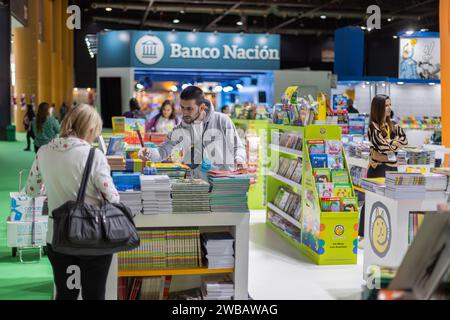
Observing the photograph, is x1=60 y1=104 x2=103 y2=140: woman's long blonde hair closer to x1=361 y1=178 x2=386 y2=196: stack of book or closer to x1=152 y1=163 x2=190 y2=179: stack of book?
x1=152 y1=163 x2=190 y2=179: stack of book

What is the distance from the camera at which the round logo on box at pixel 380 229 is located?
4.82 m

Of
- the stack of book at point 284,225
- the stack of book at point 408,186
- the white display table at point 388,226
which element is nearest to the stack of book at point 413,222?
the white display table at point 388,226

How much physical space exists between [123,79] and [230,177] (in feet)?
45.0

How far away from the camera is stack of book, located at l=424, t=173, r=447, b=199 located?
4617 millimetres

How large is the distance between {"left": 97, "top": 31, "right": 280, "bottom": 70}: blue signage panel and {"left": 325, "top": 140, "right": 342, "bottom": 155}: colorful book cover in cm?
1101

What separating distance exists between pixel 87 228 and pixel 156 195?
40.3 inches

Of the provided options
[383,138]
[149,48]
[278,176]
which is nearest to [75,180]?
[383,138]

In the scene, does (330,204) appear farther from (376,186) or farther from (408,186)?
(408,186)

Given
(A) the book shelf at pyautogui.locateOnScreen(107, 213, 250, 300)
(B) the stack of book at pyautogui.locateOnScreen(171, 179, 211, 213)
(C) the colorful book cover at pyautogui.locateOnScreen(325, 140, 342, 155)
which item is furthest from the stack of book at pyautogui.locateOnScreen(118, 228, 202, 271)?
(C) the colorful book cover at pyautogui.locateOnScreen(325, 140, 342, 155)

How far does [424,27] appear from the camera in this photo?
2720cm

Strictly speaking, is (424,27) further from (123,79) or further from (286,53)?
(123,79)

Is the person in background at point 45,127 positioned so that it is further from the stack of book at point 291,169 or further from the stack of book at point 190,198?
the stack of book at point 190,198

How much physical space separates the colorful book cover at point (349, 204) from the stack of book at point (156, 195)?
105 inches

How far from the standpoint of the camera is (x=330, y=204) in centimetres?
627
